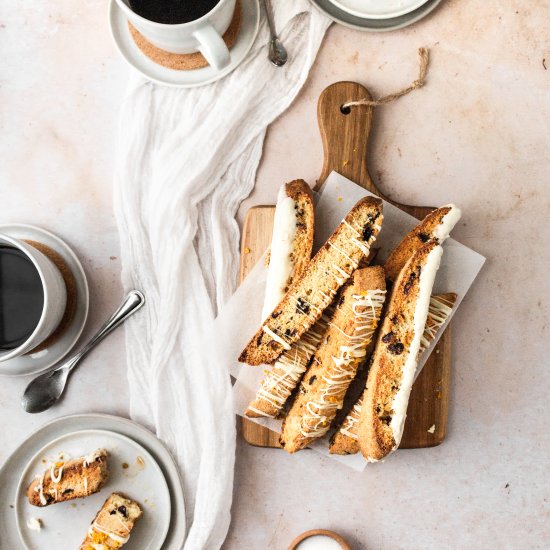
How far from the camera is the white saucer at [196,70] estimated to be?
1160mm

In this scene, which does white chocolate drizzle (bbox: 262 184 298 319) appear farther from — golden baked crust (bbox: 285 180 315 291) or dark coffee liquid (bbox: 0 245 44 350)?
dark coffee liquid (bbox: 0 245 44 350)

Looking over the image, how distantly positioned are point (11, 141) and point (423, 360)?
3.15 ft

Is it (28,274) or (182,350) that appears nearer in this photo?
(28,274)

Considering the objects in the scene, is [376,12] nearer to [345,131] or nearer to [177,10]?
[345,131]

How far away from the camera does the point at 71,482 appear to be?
3.87 ft

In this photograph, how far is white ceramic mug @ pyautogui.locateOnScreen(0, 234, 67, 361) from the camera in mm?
1037

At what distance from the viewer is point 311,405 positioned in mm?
1098

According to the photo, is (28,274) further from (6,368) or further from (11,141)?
(11,141)

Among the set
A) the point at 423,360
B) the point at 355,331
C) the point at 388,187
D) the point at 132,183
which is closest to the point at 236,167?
the point at 132,183

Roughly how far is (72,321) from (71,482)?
0.32 metres

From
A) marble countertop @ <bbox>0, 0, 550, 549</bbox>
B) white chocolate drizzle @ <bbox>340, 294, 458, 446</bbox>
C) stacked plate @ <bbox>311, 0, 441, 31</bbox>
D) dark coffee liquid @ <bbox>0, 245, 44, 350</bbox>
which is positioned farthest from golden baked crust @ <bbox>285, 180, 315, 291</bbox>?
dark coffee liquid @ <bbox>0, 245, 44, 350</bbox>

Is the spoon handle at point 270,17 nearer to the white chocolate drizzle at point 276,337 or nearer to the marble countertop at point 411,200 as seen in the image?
the marble countertop at point 411,200

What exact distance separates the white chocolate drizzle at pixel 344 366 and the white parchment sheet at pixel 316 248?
11cm

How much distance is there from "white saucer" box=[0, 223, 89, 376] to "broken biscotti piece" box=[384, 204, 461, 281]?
1.99 ft
